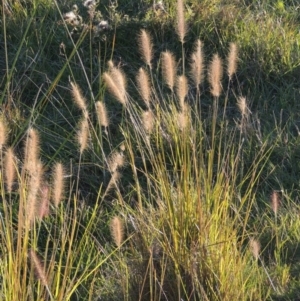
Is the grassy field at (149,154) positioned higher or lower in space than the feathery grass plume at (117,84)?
lower

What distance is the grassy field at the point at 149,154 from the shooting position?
2898mm

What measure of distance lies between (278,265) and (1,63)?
94.2 inches

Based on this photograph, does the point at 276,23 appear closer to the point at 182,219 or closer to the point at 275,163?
the point at 275,163

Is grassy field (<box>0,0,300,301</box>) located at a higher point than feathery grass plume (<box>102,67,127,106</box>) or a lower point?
lower

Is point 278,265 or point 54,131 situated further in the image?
point 54,131

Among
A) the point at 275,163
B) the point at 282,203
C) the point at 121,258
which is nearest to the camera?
the point at 121,258

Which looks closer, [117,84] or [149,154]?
[117,84]

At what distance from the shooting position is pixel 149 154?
410cm

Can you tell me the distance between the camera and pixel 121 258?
3.26 meters

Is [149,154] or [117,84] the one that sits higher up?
[117,84]

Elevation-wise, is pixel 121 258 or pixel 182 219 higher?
pixel 182 219

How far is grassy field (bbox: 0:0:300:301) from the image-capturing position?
2898mm

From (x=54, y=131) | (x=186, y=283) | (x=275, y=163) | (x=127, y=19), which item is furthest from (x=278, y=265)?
(x=127, y=19)

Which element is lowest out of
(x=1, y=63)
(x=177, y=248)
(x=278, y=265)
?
(x=278, y=265)
